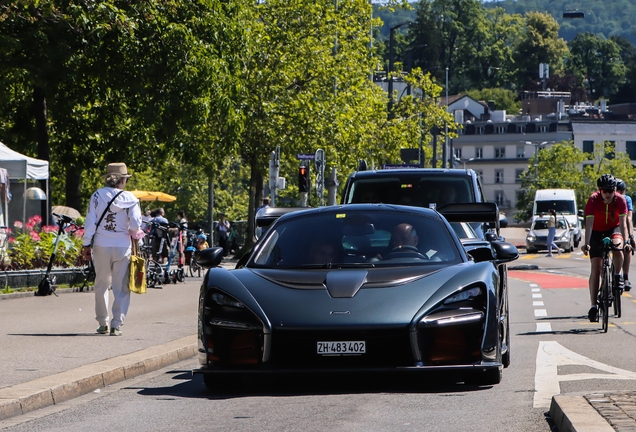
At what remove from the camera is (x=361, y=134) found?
47844 millimetres

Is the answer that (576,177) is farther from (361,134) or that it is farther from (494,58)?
(361,134)

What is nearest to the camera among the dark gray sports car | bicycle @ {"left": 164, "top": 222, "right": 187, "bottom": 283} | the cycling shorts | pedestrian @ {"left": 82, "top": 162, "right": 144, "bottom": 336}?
the dark gray sports car

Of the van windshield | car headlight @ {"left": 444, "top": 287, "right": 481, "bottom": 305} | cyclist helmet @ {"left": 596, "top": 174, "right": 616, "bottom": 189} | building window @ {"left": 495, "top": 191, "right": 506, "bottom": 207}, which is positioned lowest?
building window @ {"left": 495, "top": 191, "right": 506, "bottom": 207}

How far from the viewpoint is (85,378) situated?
370 inches

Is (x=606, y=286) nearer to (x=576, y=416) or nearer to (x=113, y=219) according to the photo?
(x=113, y=219)

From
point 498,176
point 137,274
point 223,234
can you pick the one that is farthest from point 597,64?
point 137,274

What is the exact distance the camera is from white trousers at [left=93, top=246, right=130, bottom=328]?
43.7 feet

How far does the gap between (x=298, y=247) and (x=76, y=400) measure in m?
1.94

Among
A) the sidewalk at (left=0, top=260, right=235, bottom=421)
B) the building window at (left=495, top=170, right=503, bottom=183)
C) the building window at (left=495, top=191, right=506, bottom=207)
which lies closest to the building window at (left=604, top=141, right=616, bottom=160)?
the building window at (left=495, top=170, right=503, bottom=183)

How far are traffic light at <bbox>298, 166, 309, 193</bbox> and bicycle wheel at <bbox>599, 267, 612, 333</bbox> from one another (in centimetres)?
1950

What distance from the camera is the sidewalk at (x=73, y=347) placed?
8945 mm

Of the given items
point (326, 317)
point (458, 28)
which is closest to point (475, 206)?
point (326, 317)

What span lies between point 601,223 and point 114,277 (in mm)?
5790

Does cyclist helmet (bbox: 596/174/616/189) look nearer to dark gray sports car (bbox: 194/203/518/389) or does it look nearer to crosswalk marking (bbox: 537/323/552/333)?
crosswalk marking (bbox: 537/323/552/333)
